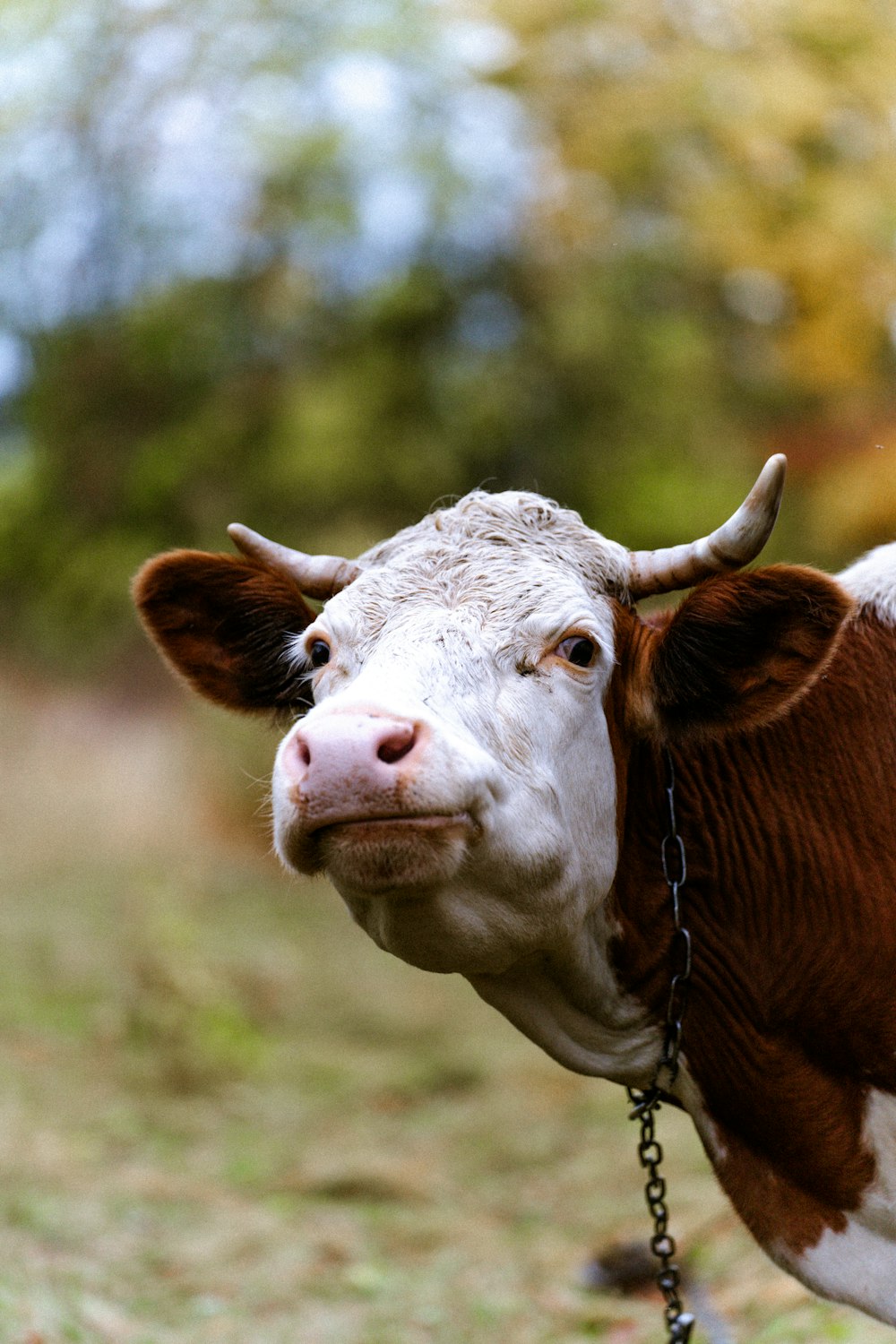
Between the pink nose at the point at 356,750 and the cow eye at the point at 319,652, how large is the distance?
0.53 meters

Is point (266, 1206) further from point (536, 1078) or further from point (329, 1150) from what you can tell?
point (536, 1078)

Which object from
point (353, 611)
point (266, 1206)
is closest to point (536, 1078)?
point (266, 1206)

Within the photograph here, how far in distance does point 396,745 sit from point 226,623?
3.61 feet

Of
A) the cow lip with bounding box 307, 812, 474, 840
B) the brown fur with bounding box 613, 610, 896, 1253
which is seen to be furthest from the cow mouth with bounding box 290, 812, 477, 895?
the brown fur with bounding box 613, 610, 896, 1253

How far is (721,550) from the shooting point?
2852 mm

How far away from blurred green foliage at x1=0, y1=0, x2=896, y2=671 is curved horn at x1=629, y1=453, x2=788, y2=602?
290 inches

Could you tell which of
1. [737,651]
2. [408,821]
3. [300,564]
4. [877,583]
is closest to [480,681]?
[408,821]

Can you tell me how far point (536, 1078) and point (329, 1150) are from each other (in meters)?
1.71

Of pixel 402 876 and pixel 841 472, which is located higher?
pixel 841 472

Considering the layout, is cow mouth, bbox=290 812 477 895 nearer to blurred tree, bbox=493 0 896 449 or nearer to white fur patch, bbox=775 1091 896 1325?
white fur patch, bbox=775 1091 896 1325

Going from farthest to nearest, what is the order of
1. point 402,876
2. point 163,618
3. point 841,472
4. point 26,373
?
1. point 26,373
2. point 841,472
3. point 163,618
4. point 402,876

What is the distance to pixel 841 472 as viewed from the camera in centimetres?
993

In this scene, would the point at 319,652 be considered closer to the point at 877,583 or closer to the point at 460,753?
the point at 460,753

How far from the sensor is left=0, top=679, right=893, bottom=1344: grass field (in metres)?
4.96
